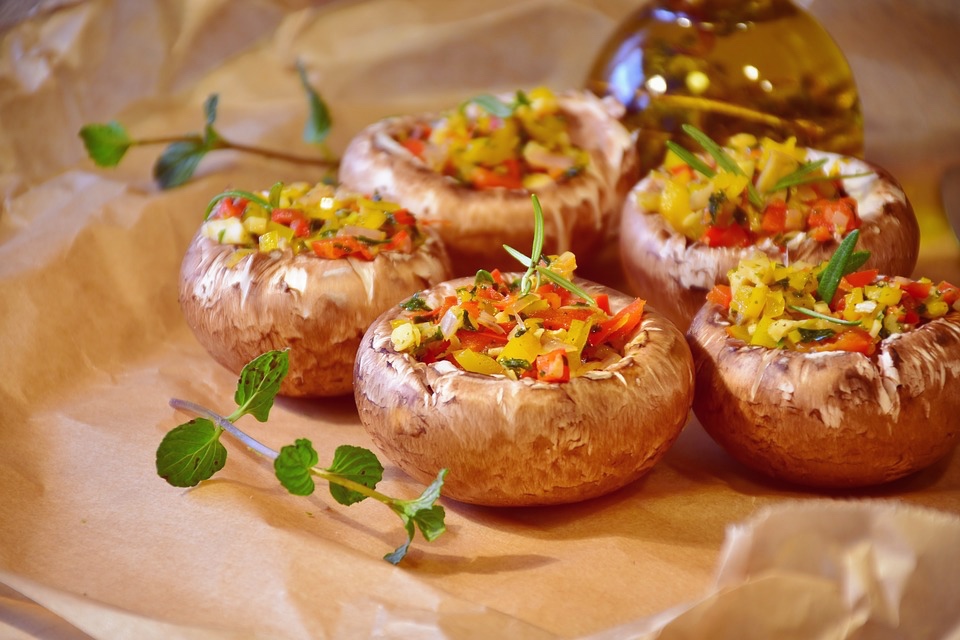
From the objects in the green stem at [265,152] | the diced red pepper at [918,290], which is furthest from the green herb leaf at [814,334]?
the green stem at [265,152]

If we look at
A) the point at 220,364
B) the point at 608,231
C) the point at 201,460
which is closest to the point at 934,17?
the point at 608,231

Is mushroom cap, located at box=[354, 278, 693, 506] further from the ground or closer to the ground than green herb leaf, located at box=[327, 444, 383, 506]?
further from the ground

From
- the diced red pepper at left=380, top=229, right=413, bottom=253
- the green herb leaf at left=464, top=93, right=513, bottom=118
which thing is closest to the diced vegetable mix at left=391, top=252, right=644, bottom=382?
the diced red pepper at left=380, top=229, right=413, bottom=253

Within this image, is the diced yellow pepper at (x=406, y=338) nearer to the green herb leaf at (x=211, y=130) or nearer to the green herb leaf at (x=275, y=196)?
the green herb leaf at (x=275, y=196)

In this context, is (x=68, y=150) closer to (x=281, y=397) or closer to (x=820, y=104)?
(x=281, y=397)

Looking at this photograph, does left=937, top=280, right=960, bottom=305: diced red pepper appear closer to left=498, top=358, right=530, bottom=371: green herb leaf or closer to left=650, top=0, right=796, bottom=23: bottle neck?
left=498, top=358, right=530, bottom=371: green herb leaf

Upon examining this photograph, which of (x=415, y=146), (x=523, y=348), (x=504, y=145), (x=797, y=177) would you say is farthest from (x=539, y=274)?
(x=415, y=146)

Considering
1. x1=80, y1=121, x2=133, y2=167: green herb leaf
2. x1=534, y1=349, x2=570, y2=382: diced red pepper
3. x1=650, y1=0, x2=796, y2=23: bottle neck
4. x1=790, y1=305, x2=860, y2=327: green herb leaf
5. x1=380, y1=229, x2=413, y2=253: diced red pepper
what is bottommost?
x1=80, y1=121, x2=133, y2=167: green herb leaf
